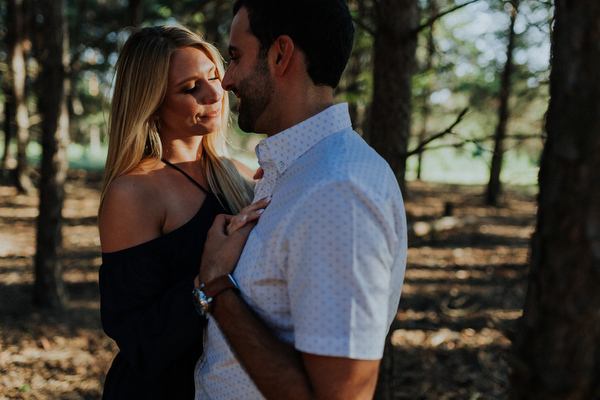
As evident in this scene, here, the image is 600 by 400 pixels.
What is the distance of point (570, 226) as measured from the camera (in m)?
1.25

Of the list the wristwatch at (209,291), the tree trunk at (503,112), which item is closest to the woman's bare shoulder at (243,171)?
the wristwatch at (209,291)

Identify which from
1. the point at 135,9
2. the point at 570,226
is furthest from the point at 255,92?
the point at 135,9

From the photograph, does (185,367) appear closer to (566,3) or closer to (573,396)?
(573,396)

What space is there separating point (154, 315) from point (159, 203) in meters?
0.55

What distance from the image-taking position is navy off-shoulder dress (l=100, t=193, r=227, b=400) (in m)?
1.96

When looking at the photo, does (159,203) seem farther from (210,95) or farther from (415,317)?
(415,317)

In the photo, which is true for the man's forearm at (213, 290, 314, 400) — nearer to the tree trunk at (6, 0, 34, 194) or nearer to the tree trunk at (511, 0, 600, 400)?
the tree trunk at (511, 0, 600, 400)

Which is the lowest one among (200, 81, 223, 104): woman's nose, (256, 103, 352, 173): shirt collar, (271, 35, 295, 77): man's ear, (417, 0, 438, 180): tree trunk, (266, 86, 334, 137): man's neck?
(256, 103, 352, 173): shirt collar

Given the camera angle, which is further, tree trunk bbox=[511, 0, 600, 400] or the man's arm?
the man's arm

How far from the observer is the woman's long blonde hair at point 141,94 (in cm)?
240

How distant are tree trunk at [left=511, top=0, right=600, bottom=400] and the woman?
99 cm

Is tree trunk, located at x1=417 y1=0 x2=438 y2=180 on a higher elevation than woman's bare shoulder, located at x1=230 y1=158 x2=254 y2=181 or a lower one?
higher

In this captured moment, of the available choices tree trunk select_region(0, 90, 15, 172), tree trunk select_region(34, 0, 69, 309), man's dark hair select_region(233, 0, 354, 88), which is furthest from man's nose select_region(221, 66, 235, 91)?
tree trunk select_region(0, 90, 15, 172)

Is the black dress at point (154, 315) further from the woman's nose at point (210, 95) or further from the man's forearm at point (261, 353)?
the woman's nose at point (210, 95)
